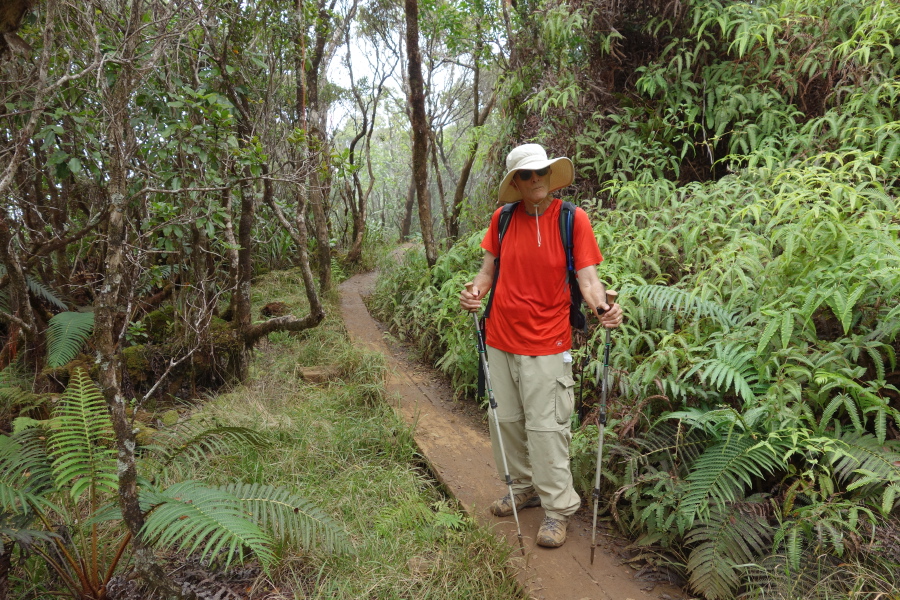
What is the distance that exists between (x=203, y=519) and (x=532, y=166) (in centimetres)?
258

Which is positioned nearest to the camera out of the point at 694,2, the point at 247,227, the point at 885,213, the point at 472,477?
the point at 885,213

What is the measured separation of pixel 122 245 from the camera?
253 centimetres

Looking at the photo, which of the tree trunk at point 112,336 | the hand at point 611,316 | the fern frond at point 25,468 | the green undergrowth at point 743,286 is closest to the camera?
the tree trunk at point 112,336

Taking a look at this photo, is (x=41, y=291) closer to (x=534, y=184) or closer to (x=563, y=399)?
(x=534, y=184)

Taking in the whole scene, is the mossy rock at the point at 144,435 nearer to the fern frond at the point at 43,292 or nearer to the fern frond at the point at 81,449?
the fern frond at the point at 81,449

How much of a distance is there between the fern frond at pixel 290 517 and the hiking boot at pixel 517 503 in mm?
1087

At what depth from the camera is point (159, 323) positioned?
6855mm

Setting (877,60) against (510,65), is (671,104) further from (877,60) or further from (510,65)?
(510,65)

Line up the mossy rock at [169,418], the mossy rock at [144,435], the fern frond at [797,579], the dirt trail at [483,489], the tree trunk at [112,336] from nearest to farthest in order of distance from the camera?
the tree trunk at [112,336] < the fern frond at [797,579] < the dirt trail at [483,489] < the mossy rock at [144,435] < the mossy rock at [169,418]

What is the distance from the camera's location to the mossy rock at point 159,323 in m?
6.66

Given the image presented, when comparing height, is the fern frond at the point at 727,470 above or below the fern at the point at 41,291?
below

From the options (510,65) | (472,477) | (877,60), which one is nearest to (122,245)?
(472,477)

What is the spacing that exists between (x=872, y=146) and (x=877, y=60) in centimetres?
112

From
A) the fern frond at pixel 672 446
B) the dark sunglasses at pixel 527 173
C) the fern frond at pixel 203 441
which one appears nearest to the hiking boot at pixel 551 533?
the fern frond at pixel 672 446
